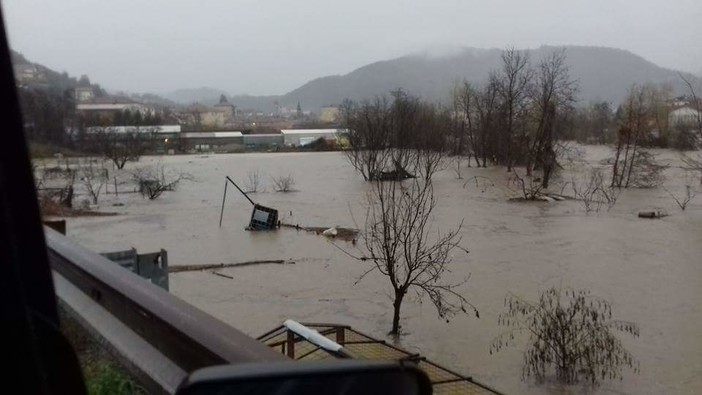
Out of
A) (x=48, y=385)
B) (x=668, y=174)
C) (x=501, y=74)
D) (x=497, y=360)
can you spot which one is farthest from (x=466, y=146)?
(x=48, y=385)

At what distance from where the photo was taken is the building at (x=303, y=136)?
75.1 metres

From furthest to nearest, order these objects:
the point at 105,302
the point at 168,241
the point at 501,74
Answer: the point at 501,74 < the point at 168,241 < the point at 105,302

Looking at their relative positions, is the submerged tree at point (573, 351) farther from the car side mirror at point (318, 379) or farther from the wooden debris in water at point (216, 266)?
the car side mirror at point (318, 379)

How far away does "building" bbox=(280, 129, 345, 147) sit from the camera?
75.1 meters

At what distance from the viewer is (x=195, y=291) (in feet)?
47.1

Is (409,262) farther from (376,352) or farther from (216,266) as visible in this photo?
(216,266)

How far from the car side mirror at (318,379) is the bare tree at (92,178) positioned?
29.9 m

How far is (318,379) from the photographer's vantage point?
1054mm

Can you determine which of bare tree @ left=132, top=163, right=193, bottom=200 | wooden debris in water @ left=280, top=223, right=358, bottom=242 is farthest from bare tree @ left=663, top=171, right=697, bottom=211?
bare tree @ left=132, top=163, right=193, bottom=200

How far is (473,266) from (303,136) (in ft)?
216

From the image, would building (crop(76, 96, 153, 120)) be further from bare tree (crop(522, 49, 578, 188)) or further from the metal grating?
bare tree (crop(522, 49, 578, 188))

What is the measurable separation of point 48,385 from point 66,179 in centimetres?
2769

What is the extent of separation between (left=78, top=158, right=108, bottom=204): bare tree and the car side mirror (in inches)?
1176

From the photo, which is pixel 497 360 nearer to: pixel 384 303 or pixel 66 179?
pixel 384 303
